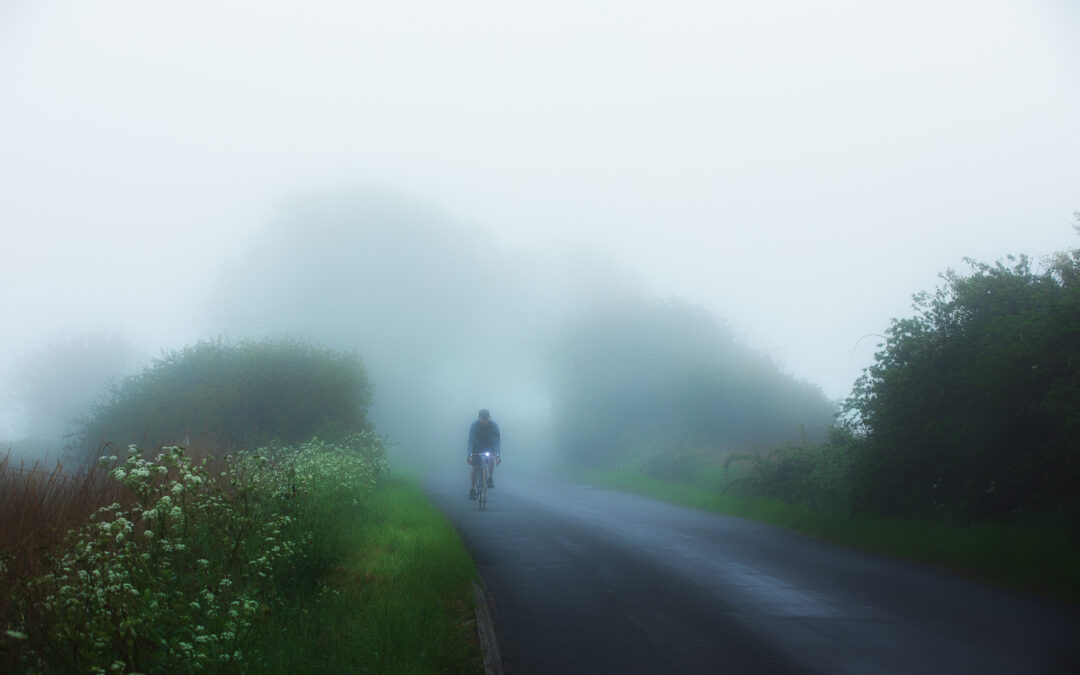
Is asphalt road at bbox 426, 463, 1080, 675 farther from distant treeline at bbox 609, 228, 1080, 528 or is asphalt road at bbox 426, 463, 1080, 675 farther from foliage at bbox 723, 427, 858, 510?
foliage at bbox 723, 427, 858, 510

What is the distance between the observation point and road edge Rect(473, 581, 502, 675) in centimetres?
562

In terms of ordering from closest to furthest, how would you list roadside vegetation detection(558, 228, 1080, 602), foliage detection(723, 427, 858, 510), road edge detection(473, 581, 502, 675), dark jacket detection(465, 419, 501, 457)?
road edge detection(473, 581, 502, 675) < roadside vegetation detection(558, 228, 1080, 602) < foliage detection(723, 427, 858, 510) < dark jacket detection(465, 419, 501, 457)

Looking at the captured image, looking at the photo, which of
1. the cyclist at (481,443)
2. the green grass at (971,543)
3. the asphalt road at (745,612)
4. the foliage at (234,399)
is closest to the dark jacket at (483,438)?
A: the cyclist at (481,443)

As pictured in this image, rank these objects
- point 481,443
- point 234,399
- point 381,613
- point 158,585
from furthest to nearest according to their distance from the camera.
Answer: point 234,399, point 481,443, point 381,613, point 158,585

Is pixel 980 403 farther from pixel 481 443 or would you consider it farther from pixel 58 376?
pixel 58 376

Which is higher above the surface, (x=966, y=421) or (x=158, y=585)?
(x=966, y=421)

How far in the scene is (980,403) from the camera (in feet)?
38.0

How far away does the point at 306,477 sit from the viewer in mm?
9547

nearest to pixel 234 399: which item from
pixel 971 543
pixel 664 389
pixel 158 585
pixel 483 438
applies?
pixel 483 438

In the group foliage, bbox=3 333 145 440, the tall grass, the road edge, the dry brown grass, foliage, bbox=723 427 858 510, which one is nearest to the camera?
the tall grass

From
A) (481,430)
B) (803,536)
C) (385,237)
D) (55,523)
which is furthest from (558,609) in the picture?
(385,237)

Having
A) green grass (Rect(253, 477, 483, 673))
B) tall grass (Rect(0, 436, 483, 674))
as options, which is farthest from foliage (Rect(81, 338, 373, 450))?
green grass (Rect(253, 477, 483, 673))

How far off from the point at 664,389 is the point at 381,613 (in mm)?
30496

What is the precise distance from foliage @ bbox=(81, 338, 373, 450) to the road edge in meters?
16.0
